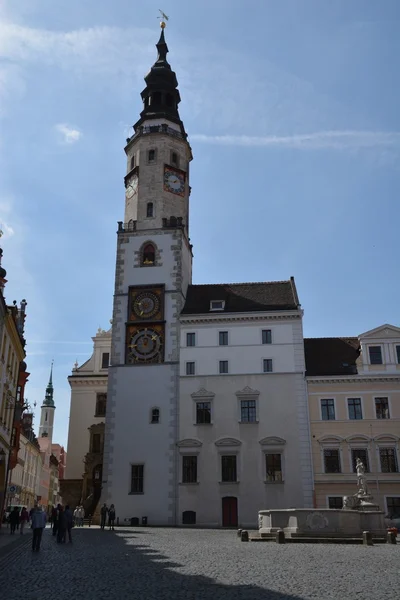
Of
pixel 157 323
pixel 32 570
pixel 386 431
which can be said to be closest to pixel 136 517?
pixel 157 323

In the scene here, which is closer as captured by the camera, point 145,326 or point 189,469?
point 189,469

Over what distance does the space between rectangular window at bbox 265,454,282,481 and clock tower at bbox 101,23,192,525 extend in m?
6.33

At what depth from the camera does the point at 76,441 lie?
52.5 meters

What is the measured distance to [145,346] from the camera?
46.6 metres

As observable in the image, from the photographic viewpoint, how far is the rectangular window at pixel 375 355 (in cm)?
4312

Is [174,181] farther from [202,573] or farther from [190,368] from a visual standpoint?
[202,573]

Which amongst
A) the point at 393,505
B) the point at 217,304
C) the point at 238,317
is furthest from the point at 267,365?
the point at 393,505

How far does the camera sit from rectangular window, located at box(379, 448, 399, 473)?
40.3m

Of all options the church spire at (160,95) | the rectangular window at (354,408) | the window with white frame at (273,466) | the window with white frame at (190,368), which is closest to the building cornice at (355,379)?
the rectangular window at (354,408)

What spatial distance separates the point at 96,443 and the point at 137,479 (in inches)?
343

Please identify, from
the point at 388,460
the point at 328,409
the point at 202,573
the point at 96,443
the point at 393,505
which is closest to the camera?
the point at 202,573

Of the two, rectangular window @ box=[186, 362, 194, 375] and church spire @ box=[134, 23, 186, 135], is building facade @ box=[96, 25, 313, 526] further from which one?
church spire @ box=[134, 23, 186, 135]

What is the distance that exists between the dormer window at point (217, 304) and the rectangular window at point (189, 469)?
11.2m

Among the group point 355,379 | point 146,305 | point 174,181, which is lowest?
point 355,379
